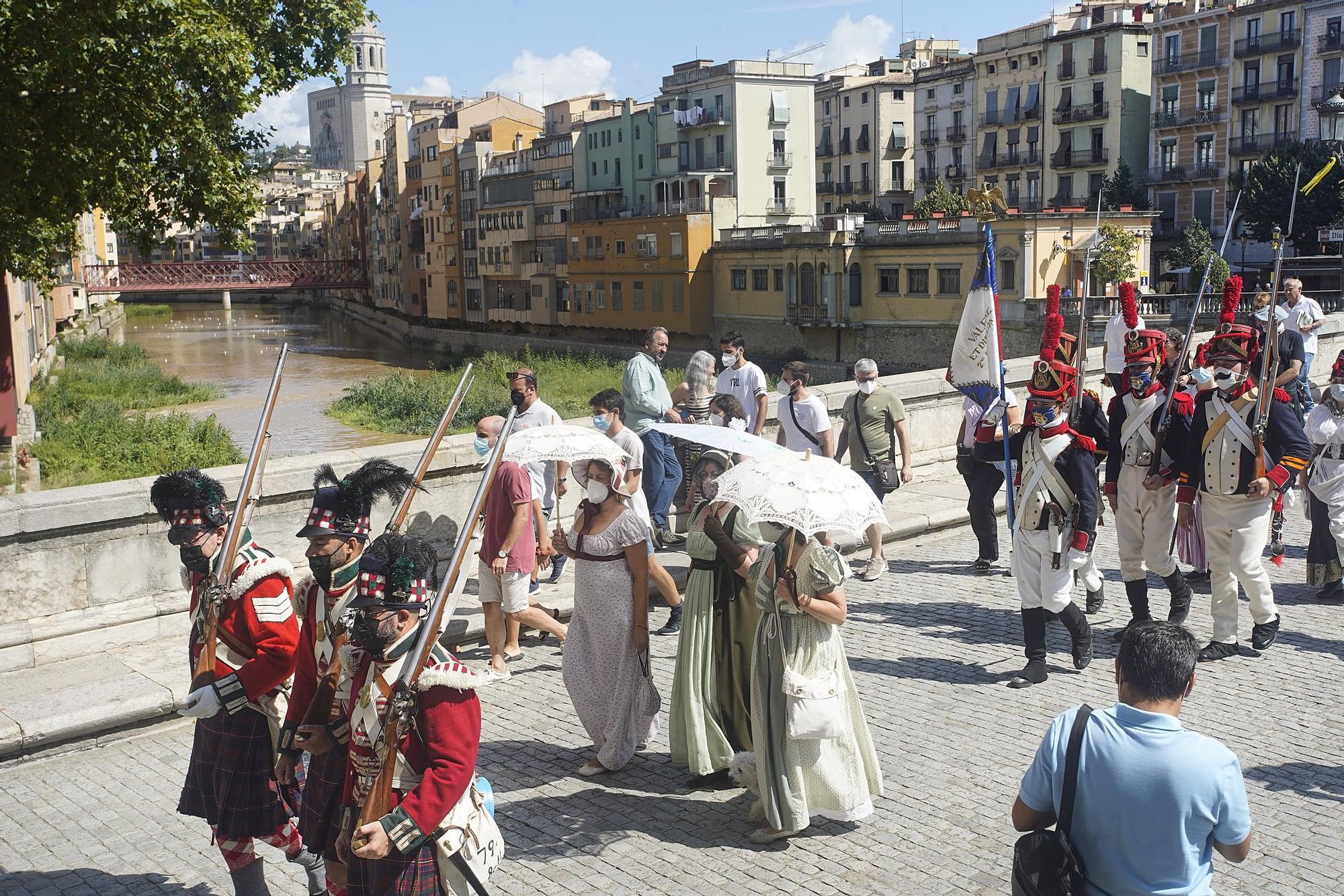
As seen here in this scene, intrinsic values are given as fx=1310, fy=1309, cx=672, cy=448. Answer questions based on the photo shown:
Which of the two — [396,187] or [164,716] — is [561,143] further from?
[164,716]

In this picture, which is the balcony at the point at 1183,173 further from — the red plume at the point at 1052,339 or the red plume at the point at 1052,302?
the red plume at the point at 1052,339

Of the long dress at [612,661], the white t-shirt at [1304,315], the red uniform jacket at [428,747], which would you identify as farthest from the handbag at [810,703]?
the white t-shirt at [1304,315]

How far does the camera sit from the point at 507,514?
858 centimetres

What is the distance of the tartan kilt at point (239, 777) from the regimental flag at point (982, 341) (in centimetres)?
567

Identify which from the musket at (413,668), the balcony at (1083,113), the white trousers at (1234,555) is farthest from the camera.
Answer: the balcony at (1083,113)

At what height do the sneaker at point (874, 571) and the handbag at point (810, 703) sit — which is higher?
the handbag at point (810, 703)

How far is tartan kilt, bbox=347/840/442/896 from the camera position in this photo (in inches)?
168

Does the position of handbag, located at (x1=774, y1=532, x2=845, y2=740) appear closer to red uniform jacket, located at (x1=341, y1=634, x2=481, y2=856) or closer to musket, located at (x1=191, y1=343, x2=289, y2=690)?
red uniform jacket, located at (x1=341, y1=634, x2=481, y2=856)

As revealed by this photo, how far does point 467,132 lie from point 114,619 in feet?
288

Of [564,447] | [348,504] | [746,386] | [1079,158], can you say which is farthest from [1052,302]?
[1079,158]

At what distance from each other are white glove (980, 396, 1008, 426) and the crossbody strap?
18.4 ft

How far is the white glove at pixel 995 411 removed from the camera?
30.6 feet

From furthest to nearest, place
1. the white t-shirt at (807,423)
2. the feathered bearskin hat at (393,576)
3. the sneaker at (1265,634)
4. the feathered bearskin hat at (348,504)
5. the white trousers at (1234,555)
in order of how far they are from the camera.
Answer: the white t-shirt at (807,423) < the sneaker at (1265,634) < the white trousers at (1234,555) < the feathered bearskin hat at (348,504) < the feathered bearskin hat at (393,576)

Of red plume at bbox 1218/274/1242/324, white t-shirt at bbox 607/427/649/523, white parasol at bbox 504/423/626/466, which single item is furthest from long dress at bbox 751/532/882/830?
red plume at bbox 1218/274/1242/324
